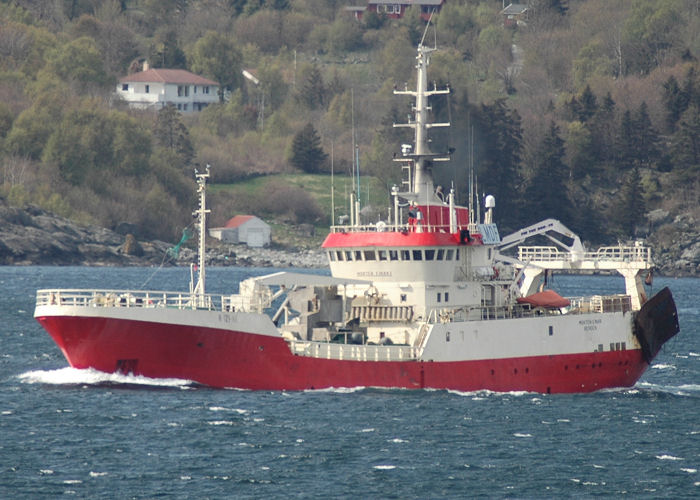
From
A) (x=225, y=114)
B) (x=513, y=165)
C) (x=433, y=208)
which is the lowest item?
(x=433, y=208)

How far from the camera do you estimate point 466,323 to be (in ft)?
140

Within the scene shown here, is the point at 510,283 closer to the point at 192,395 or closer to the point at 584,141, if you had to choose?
the point at 192,395

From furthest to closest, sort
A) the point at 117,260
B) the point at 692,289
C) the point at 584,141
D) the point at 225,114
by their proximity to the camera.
→ the point at 225,114 → the point at 584,141 → the point at 117,260 → the point at 692,289

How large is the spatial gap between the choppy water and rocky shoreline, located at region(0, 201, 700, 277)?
66480mm

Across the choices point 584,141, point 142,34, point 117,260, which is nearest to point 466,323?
point 117,260

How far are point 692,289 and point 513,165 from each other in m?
25.1

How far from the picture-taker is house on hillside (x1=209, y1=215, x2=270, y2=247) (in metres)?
A: 122

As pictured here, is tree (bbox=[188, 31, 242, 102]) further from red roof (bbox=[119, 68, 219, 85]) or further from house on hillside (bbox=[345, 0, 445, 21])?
house on hillside (bbox=[345, 0, 445, 21])

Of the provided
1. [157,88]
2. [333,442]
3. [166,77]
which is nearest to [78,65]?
[157,88]

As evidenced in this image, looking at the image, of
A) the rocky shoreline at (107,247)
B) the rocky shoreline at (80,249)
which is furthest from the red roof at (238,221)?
the rocky shoreline at (107,247)

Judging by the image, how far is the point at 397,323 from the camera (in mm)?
43312

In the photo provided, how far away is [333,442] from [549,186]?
84109mm

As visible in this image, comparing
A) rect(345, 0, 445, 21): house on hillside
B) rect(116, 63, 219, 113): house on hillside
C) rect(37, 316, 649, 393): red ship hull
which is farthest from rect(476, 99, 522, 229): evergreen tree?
rect(37, 316, 649, 393): red ship hull

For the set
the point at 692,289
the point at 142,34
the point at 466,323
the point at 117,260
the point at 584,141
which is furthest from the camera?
the point at 142,34
